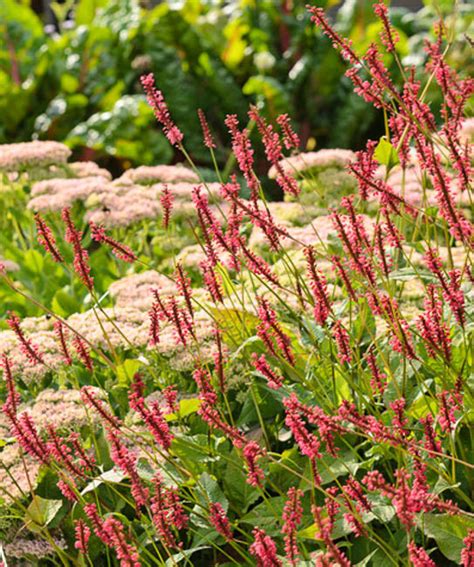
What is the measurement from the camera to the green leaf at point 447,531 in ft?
6.49

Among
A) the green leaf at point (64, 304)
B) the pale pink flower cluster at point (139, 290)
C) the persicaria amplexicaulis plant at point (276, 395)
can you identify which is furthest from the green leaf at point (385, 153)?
the green leaf at point (64, 304)

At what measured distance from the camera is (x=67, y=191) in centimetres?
429

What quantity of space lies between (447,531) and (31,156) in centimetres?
322

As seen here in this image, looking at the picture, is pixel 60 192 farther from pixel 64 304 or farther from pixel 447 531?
pixel 447 531

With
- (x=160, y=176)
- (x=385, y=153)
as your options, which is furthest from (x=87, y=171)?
(x=385, y=153)

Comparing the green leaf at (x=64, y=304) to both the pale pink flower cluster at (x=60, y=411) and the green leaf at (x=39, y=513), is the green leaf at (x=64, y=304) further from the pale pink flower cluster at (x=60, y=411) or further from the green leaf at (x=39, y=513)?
the green leaf at (x=39, y=513)

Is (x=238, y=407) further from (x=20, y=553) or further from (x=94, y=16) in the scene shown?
(x=94, y=16)

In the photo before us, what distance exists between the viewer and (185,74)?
878 centimetres

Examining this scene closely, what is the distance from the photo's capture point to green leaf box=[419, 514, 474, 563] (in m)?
1.98

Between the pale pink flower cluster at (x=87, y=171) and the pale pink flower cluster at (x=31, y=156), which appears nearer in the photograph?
the pale pink flower cluster at (x=31, y=156)

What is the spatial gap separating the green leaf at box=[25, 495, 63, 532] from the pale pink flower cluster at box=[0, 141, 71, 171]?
2615 mm

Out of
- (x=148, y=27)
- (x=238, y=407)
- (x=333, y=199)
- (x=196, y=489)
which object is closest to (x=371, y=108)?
(x=148, y=27)

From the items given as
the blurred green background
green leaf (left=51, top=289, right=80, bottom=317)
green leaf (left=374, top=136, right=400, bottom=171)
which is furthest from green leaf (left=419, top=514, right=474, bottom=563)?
the blurred green background

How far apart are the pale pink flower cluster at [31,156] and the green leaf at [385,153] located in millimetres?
2725
